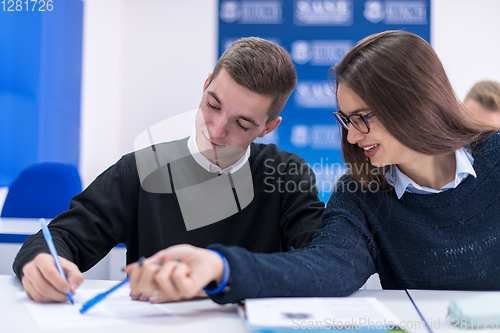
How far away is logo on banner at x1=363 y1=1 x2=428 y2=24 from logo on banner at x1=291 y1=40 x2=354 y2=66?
270mm

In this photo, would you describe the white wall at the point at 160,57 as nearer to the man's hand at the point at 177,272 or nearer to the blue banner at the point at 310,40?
the blue banner at the point at 310,40

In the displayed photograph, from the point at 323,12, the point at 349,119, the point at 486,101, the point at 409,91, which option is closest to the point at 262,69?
the point at 349,119

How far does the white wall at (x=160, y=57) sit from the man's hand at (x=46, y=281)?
99.7 inches

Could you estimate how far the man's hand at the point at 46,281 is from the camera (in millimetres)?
661

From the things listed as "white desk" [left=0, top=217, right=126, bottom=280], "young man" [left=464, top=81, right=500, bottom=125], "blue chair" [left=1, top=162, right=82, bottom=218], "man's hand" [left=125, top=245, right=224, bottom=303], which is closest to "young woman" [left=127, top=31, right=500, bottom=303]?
"man's hand" [left=125, top=245, right=224, bottom=303]

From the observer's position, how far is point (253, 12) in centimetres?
304

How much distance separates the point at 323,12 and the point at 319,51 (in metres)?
0.30

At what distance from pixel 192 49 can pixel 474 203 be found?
2838 mm

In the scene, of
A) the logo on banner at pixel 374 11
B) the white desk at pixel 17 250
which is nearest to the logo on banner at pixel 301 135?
the logo on banner at pixel 374 11

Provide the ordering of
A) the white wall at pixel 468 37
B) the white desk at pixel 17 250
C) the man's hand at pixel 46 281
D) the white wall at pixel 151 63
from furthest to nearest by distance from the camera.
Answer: the white wall at pixel 151 63 < the white wall at pixel 468 37 < the white desk at pixel 17 250 < the man's hand at pixel 46 281

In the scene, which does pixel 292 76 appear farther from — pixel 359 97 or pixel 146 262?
pixel 146 262

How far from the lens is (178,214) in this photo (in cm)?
109

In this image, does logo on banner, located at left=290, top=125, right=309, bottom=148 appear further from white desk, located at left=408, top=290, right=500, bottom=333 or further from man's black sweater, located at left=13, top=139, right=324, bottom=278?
white desk, located at left=408, top=290, right=500, bottom=333

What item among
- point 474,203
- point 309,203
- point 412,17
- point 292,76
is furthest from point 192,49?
point 474,203
